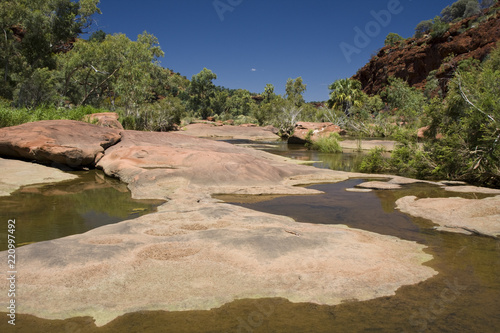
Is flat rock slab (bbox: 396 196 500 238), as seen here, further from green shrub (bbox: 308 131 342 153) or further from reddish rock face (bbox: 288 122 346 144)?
reddish rock face (bbox: 288 122 346 144)

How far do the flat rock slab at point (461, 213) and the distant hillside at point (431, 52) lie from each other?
1837 inches

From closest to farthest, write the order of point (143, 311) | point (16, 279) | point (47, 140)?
point (143, 311) < point (16, 279) < point (47, 140)

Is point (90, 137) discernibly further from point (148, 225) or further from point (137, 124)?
point (137, 124)

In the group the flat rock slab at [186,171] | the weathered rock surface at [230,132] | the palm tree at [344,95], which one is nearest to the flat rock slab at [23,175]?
the flat rock slab at [186,171]

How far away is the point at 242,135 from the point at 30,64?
77.3 feet

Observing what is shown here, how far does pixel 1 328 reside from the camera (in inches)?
120

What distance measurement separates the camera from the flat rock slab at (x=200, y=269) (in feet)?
11.6

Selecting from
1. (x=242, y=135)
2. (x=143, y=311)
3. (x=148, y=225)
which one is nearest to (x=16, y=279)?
(x=143, y=311)

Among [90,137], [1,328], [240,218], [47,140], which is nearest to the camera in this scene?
[1,328]

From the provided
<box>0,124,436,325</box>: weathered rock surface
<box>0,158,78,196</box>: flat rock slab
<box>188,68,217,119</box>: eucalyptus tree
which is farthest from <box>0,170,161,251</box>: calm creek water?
<box>188,68,217,119</box>: eucalyptus tree

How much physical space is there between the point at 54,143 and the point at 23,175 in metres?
2.18

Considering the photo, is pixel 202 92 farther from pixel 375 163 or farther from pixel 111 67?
pixel 375 163

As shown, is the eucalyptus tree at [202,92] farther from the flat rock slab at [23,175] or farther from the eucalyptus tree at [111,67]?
the flat rock slab at [23,175]

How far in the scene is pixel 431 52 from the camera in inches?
2635
